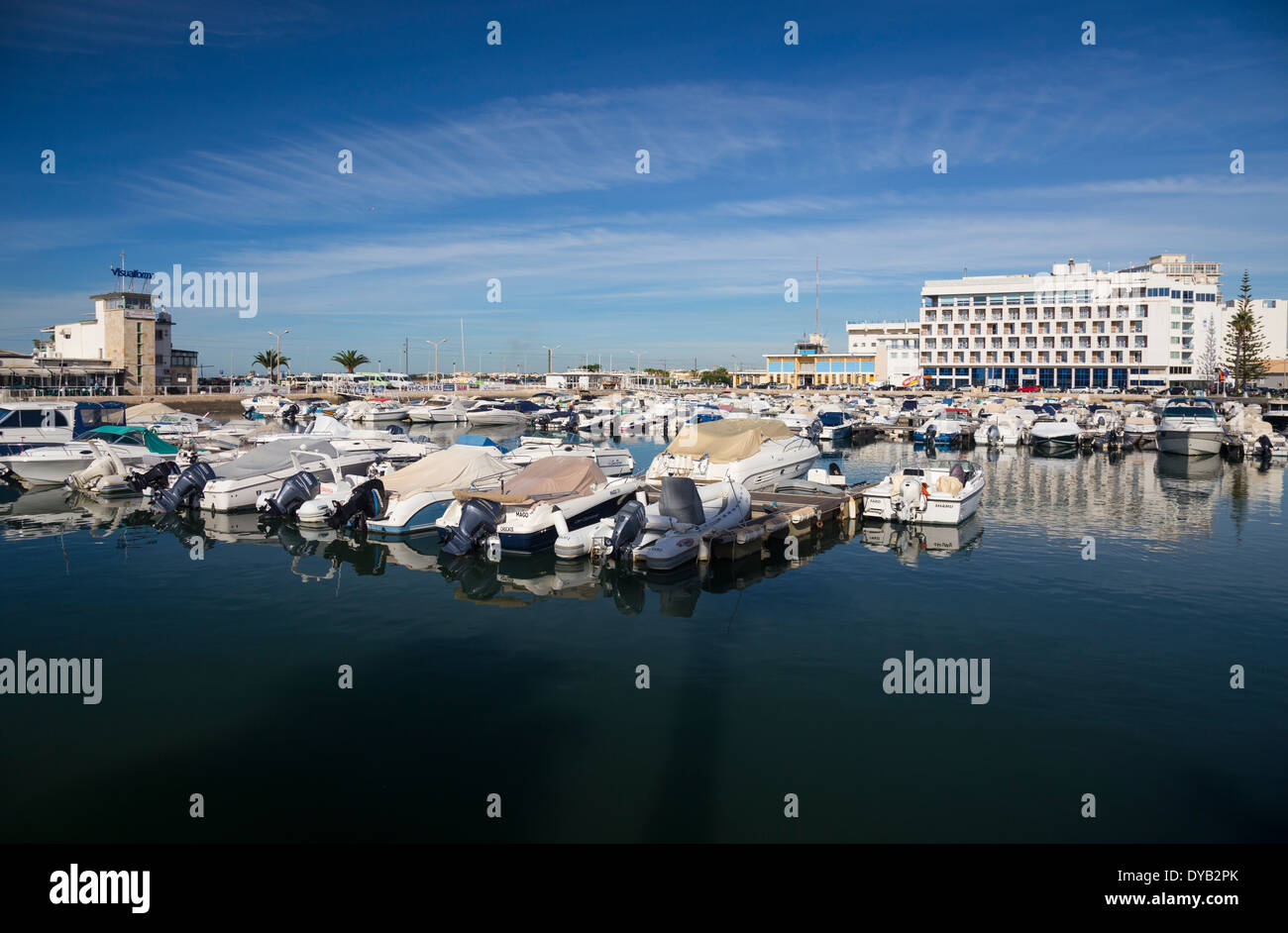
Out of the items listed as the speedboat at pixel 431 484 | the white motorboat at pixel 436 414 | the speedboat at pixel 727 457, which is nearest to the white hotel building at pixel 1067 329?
the white motorboat at pixel 436 414

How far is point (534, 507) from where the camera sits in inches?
942

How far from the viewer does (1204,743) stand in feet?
40.3

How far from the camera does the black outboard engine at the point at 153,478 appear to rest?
34.8m

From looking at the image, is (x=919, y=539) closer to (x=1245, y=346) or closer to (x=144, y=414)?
(x=144, y=414)

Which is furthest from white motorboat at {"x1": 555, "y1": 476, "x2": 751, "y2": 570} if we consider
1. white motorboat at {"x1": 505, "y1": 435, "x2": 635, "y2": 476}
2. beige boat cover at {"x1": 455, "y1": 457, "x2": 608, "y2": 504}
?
white motorboat at {"x1": 505, "y1": 435, "x2": 635, "y2": 476}

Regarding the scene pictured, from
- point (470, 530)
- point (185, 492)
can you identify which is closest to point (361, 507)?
point (470, 530)

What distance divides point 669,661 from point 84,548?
19374mm

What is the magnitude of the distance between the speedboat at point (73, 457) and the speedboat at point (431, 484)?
52.8ft

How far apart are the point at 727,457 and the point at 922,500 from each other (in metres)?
7.86

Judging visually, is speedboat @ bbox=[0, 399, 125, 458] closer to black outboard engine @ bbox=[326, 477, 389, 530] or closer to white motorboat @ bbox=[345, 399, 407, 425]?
black outboard engine @ bbox=[326, 477, 389, 530]

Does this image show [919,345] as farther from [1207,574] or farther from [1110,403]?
[1207,574]

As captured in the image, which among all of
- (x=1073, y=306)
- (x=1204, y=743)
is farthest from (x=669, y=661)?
(x=1073, y=306)

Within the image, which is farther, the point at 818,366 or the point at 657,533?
the point at 818,366

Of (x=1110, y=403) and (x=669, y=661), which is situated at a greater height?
(x=1110, y=403)
